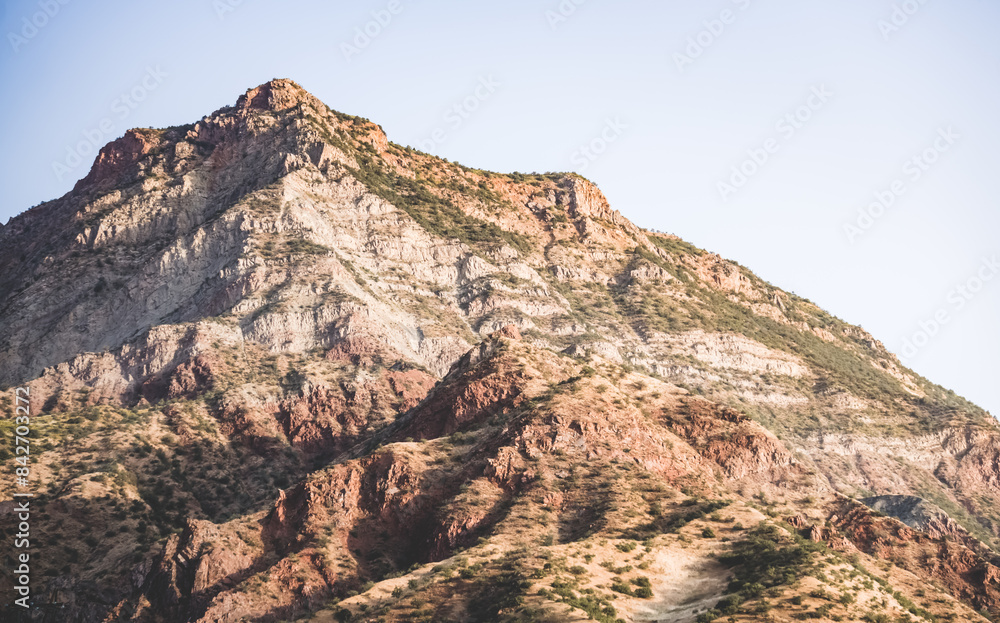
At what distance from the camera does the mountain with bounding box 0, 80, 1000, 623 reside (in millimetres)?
65500

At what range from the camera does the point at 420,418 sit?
9056 cm

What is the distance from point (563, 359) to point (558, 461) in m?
21.9

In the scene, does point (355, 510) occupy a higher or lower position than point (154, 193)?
lower

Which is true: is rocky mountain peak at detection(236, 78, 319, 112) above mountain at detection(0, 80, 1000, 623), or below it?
above

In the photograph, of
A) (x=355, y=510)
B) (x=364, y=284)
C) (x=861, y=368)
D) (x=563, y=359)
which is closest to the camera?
(x=355, y=510)

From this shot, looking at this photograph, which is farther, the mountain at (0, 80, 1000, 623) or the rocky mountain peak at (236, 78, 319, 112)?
the rocky mountain peak at (236, 78, 319, 112)

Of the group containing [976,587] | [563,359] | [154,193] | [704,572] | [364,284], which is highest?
[154,193]

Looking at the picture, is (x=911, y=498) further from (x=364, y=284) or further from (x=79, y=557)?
(x=79, y=557)

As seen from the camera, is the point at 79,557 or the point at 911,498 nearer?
the point at 79,557

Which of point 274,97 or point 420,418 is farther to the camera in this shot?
point 274,97

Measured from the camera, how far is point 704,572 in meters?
63.1

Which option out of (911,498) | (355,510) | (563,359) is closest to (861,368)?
(911,498)

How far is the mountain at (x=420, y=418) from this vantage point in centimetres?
6550

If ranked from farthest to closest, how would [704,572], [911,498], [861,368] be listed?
1. [861,368]
2. [911,498]
3. [704,572]
